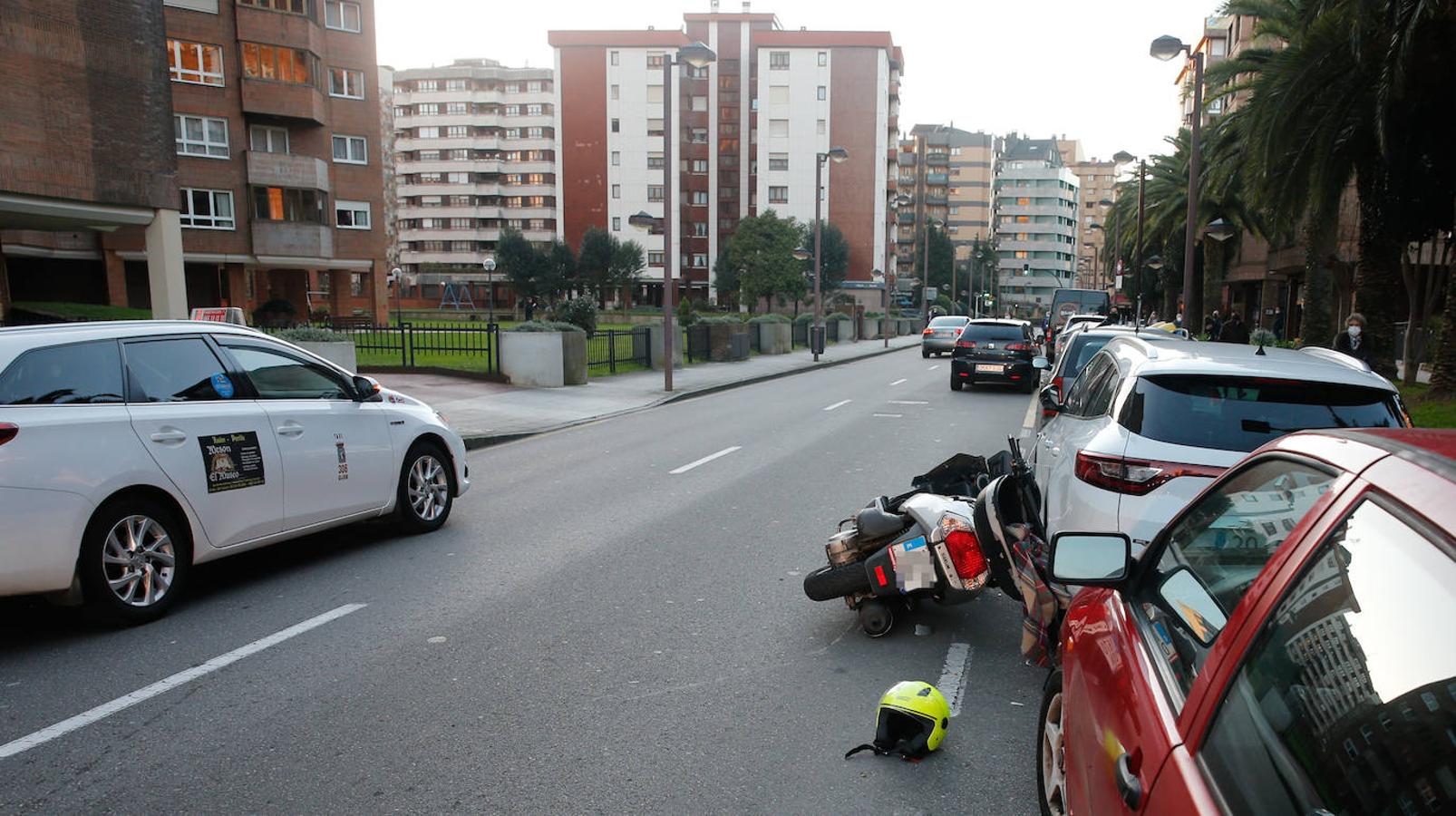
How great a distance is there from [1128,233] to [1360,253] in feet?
121

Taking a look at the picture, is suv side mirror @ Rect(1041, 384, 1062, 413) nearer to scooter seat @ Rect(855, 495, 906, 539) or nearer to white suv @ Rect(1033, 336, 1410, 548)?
white suv @ Rect(1033, 336, 1410, 548)

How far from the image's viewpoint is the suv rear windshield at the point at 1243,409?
4895 mm

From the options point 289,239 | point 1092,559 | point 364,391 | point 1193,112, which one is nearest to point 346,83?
point 289,239

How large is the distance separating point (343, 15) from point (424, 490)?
51.3 m

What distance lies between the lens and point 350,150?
172 ft

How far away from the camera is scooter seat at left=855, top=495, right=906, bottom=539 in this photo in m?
5.60

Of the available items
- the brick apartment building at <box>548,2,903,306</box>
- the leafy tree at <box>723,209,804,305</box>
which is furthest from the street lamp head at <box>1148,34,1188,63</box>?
the brick apartment building at <box>548,2,903,306</box>

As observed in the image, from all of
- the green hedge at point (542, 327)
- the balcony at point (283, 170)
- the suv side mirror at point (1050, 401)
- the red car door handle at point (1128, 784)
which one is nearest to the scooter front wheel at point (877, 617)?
the suv side mirror at point (1050, 401)

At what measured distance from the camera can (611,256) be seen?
8756cm

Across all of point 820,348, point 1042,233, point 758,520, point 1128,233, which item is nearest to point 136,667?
point 758,520

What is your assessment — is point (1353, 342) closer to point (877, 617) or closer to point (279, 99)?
point (877, 617)

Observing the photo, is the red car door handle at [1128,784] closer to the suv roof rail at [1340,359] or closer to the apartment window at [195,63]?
the suv roof rail at [1340,359]

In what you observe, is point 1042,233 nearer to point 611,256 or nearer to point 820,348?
point 611,256

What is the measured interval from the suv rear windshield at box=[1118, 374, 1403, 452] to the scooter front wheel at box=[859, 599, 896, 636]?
5.40ft
